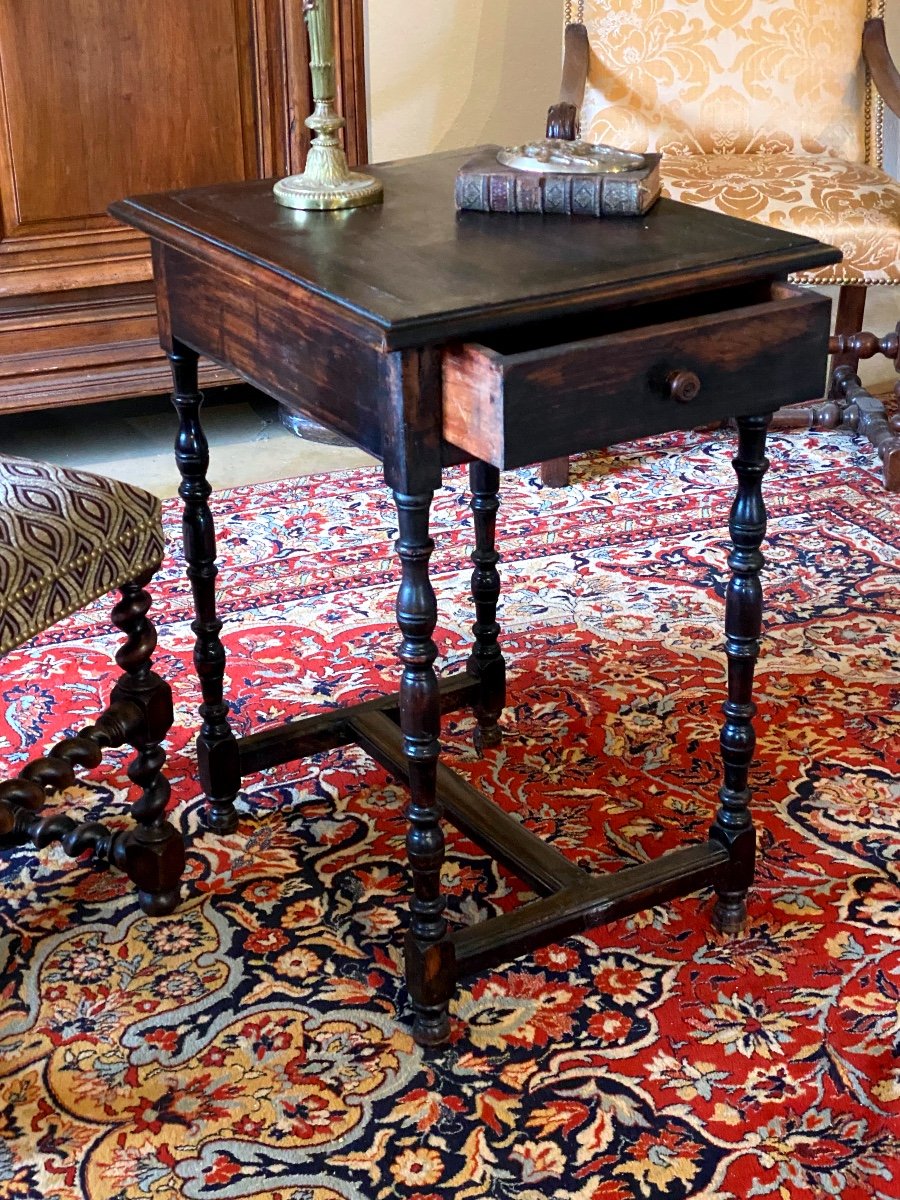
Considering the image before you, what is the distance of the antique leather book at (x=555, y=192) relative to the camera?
1811mm

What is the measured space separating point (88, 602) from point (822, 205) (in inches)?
84.8

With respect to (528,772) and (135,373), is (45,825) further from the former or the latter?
(135,373)

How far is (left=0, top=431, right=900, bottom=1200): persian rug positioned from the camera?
1.66 m

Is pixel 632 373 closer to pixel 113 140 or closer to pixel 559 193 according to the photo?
pixel 559 193

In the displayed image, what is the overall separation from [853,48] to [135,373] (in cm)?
196

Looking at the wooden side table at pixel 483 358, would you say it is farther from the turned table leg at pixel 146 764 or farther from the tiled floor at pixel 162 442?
the tiled floor at pixel 162 442

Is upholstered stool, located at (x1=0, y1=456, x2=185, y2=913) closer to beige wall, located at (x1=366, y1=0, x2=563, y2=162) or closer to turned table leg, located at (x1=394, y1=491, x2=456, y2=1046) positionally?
turned table leg, located at (x1=394, y1=491, x2=456, y2=1046)

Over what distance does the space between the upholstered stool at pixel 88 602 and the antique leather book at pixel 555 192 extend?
1.86 feet

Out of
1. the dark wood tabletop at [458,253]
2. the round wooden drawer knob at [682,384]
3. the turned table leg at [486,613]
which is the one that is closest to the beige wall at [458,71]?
the turned table leg at [486,613]

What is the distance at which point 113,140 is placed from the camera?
340 centimetres

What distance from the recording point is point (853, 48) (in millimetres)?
3707

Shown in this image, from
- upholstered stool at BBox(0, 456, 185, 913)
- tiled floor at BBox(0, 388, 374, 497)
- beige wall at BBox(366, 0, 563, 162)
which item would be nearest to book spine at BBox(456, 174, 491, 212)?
upholstered stool at BBox(0, 456, 185, 913)

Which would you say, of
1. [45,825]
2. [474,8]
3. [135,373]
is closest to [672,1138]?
[45,825]

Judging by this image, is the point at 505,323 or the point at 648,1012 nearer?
the point at 505,323
